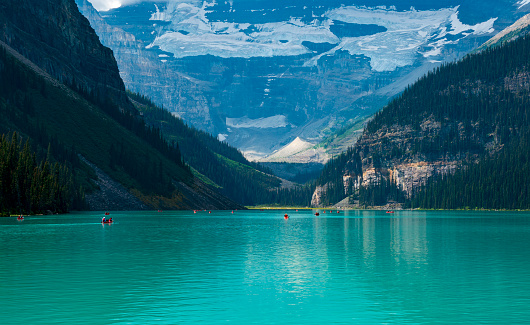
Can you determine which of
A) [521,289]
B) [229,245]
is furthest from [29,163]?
[521,289]

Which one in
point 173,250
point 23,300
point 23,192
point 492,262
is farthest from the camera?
point 23,192

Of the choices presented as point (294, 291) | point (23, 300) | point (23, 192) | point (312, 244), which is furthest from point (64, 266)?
point (23, 192)

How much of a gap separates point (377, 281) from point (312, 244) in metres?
43.5

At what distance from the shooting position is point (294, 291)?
5438 cm

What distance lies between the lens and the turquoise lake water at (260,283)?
44.4 m

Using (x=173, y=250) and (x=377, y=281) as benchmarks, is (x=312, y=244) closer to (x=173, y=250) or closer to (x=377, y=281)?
(x=173, y=250)

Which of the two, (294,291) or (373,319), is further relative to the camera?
(294,291)

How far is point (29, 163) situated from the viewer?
19925cm

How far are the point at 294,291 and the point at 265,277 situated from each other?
8313mm

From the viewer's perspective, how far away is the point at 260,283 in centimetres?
5856

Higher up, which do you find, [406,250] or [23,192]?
[23,192]

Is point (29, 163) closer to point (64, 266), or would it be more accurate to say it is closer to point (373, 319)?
point (64, 266)

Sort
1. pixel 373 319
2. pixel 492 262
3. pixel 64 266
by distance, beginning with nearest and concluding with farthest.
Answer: pixel 373 319 → pixel 64 266 → pixel 492 262

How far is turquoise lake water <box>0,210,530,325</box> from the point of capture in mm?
44375
